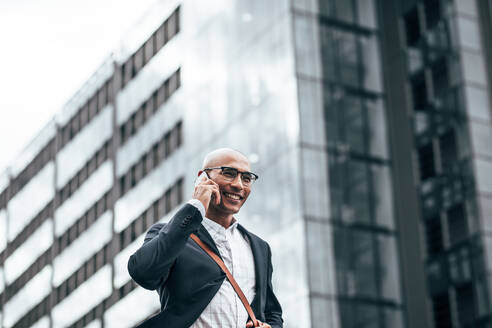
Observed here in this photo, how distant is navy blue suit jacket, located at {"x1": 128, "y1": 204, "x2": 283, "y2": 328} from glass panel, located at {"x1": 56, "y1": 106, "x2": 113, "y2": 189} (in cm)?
4951

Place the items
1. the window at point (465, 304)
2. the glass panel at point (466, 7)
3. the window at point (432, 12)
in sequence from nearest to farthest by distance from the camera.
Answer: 1. the window at point (465, 304)
2. the glass panel at point (466, 7)
3. the window at point (432, 12)

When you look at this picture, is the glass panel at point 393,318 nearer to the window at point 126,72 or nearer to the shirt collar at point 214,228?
the window at point 126,72

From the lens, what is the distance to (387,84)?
1441 inches

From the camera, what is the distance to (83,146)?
58.8 meters

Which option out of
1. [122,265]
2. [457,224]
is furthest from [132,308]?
[457,224]

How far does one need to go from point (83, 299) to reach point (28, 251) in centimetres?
1122

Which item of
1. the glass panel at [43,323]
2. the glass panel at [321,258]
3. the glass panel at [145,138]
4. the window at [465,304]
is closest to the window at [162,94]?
the glass panel at [145,138]

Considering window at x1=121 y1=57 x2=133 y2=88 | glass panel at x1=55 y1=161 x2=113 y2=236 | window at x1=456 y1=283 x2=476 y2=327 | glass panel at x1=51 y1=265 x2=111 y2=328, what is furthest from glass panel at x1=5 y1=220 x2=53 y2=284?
window at x1=456 y1=283 x2=476 y2=327

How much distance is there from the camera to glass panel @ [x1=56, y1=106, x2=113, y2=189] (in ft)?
182

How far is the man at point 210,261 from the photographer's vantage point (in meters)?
5.18

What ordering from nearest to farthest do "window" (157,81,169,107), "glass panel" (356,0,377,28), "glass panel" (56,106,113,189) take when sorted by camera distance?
"glass panel" (356,0,377,28), "window" (157,81,169,107), "glass panel" (56,106,113,189)

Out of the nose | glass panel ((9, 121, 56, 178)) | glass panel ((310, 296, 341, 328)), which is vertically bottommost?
the nose

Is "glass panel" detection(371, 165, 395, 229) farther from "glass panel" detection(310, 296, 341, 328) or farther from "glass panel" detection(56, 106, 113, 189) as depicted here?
"glass panel" detection(56, 106, 113, 189)

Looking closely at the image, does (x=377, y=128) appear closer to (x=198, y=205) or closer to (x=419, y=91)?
(x=419, y=91)
